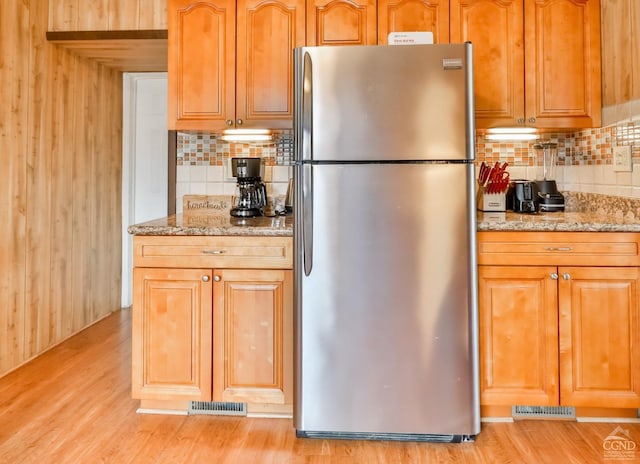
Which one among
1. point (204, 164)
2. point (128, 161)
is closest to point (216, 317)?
point (204, 164)

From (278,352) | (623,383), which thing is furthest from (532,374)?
(278,352)

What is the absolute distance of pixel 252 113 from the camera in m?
2.55

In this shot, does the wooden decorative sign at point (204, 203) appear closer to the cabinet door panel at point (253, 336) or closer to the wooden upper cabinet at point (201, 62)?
the wooden upper cabinet at point (201, 62)

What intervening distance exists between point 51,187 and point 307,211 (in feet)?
6.80

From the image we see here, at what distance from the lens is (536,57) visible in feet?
8.06

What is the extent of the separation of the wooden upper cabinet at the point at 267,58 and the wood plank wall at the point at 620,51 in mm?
1501

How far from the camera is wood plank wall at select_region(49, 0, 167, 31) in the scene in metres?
2.91

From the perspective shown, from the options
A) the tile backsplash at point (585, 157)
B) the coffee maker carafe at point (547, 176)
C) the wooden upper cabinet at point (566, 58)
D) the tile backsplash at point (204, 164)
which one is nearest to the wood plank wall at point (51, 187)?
the tile backsplash at point (204, 164)

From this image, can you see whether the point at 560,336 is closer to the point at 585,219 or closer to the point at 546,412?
the point at 546,412

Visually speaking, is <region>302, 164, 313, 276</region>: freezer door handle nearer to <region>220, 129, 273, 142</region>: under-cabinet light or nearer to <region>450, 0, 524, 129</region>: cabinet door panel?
<region>220, 129, 273, 142</region>: under-cabinet light

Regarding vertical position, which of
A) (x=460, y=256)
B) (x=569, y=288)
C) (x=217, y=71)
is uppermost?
(x=217, y=71)

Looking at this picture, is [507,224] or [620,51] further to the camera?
[620,51]

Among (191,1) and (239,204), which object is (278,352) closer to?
(239,204)

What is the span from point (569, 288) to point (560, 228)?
26 cm
